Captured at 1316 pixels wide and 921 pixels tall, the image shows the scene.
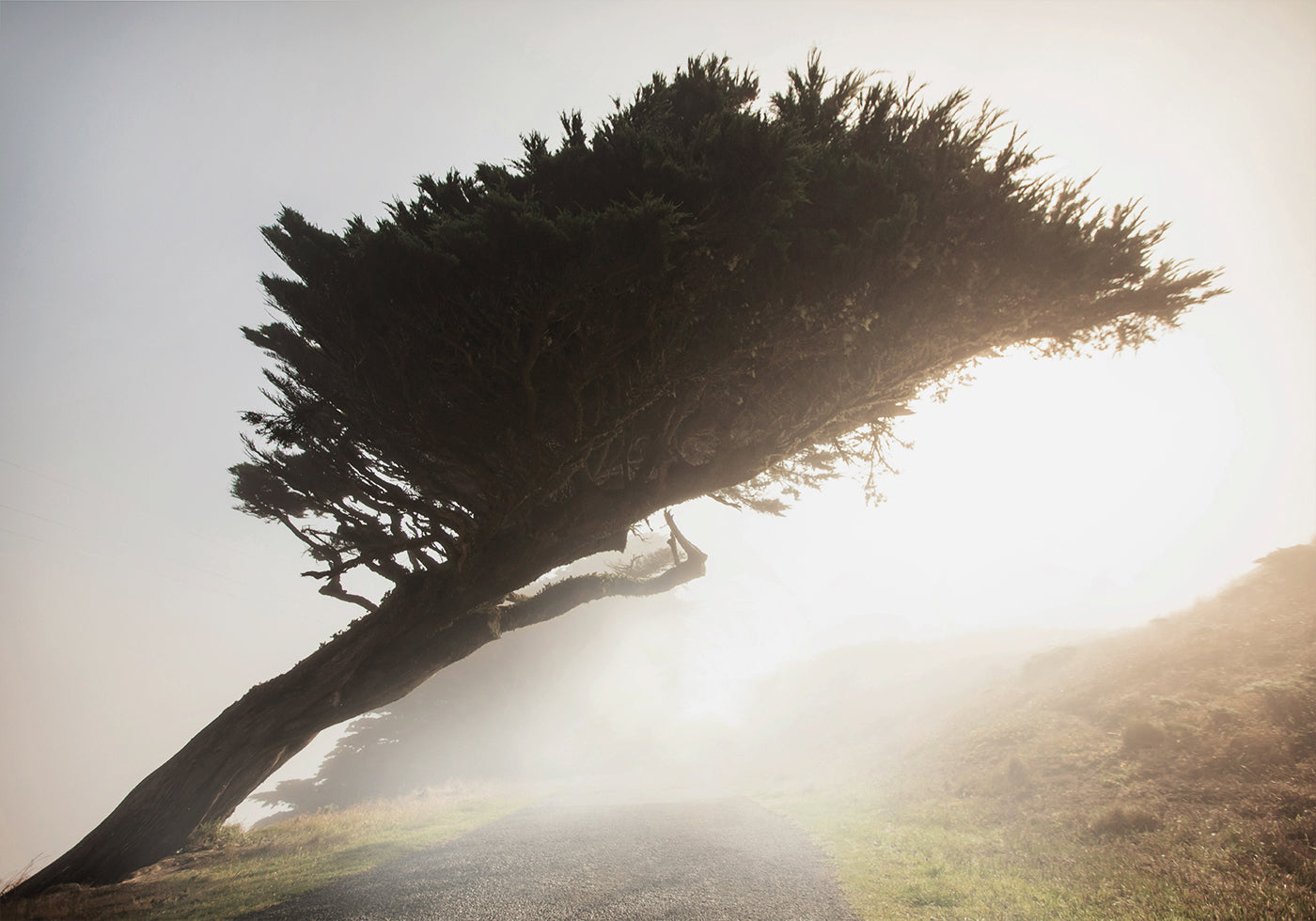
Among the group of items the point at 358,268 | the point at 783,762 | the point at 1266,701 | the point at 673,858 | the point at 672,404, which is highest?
the point at 358,268

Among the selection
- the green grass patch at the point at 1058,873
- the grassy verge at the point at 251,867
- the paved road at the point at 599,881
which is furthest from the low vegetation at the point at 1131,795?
the grassy verge at the point at 251,867

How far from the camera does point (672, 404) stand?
7.78 meters

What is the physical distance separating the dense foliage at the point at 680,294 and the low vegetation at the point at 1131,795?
247 inches

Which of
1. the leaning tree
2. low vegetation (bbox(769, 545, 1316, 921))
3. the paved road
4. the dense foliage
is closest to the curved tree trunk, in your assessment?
the leaning tree

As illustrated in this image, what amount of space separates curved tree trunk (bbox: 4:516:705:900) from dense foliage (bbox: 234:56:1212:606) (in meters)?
1.36

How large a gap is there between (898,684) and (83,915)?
34946 millimetres

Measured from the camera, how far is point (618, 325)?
6.34 metres

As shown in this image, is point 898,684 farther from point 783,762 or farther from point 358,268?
point 358,268

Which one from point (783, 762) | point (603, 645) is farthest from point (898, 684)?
point (603, 645)

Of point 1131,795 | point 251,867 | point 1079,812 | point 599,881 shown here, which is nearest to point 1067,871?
point 1079,812

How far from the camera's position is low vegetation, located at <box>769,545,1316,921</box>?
5.51m

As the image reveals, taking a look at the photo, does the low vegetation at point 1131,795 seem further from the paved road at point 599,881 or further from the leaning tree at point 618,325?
the leaning tree at point 618,325

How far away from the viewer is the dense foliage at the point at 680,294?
5926mm

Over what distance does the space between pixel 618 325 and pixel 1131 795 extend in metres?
11.3
